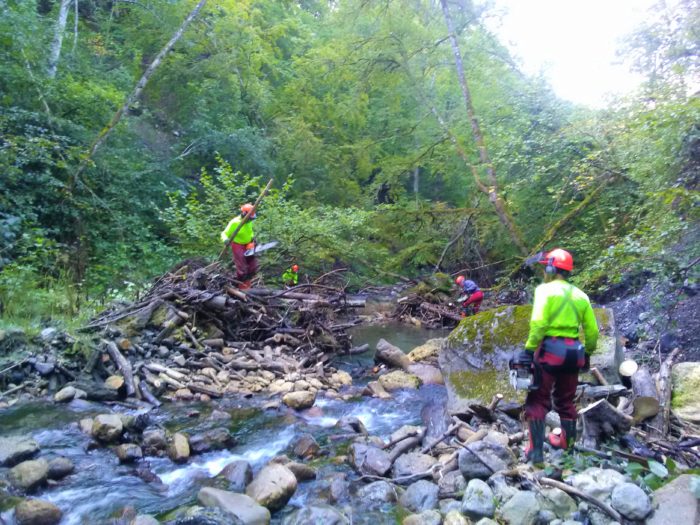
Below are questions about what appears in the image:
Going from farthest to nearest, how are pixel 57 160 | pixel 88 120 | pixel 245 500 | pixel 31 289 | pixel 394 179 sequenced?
pixel 394 179, pixel 88 120, pixel 57 160, pixel 31 289, pixel 245 500

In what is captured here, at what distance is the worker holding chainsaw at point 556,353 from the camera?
15.0ft

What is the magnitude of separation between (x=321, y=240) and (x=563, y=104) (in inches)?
278

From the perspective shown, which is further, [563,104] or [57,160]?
[563,104]

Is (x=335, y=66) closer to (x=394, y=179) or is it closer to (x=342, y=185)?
(x=394, y=179)

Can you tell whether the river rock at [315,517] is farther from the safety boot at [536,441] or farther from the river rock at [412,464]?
the safety boot at [536,441]

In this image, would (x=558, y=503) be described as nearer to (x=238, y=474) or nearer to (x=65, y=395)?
(x=238, y=474)

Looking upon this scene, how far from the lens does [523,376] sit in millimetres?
4730

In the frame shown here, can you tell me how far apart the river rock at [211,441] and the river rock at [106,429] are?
73 centimetres

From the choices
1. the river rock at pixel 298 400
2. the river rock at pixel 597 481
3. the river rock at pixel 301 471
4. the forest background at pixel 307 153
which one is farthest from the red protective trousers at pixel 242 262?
the river rock at pixel 597 481

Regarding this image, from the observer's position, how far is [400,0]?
15828 millimetres

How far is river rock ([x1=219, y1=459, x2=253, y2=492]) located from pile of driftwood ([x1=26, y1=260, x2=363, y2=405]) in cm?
204

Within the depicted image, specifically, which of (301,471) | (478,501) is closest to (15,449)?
(301,471)

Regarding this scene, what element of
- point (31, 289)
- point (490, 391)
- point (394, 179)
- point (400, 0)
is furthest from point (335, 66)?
point (490, 391)

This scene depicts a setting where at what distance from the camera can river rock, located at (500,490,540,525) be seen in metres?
3.87
